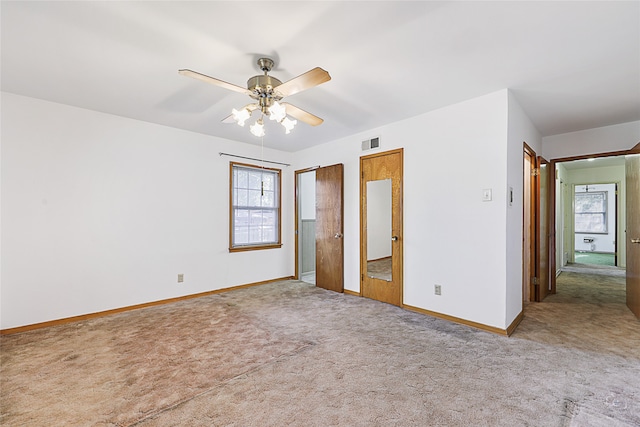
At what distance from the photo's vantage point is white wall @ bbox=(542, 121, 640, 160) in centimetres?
379

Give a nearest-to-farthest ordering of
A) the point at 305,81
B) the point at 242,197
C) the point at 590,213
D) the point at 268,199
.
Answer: the point at 305,81 → the point at 242,197 → the point at 268,199 → the point at 590,213

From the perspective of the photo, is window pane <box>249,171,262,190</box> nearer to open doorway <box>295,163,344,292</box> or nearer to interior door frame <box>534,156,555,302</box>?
open doorway <box>295,163,344,292</box>

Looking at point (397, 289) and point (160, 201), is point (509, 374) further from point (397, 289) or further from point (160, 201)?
point (160, 201)

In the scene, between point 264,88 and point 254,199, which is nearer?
point 264,88

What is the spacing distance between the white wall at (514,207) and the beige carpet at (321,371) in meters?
0.36

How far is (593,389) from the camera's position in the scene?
194 centimetres

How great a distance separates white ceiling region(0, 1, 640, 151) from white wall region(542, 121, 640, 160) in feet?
2.24

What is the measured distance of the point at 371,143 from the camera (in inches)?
161

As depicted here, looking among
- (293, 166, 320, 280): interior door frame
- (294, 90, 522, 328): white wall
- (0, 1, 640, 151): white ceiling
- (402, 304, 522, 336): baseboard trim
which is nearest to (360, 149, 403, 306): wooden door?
(294, 90, 522, 328): white wall

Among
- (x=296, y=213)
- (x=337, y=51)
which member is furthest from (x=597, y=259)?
(x=337, y=51)

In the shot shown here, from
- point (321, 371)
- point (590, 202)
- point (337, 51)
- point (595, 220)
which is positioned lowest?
point (321, 371)

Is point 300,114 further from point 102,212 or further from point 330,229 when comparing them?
point 102,212

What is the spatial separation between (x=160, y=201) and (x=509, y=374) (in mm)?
4316

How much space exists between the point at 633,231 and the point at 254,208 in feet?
17.3
